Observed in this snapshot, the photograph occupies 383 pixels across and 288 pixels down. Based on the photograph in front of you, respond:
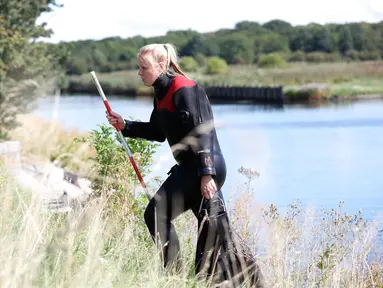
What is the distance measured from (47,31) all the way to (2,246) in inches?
776

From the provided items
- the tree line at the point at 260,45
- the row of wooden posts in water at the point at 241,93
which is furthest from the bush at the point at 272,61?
the row of wooden posts in water at the point at 241,93

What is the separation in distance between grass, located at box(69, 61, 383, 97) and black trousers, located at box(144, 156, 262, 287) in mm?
55974

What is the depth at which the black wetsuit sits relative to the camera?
4.97 meters

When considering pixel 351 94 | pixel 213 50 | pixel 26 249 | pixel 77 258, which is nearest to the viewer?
pixel 26 249

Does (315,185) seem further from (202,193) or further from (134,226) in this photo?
(202,193)

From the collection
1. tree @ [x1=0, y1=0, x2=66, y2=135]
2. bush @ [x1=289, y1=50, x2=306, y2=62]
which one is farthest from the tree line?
tree @ [x1=0, y1=0, x2=66, y2=135]

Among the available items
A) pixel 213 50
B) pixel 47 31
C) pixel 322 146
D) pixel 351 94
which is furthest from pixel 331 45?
pixel 47 31

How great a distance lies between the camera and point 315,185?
19875 mm

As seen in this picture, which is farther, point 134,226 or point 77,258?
point 134,226

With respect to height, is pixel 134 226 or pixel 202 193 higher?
pixel 202 193

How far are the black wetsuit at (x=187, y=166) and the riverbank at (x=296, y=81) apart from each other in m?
53.4

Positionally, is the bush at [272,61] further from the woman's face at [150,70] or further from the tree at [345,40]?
the woman's face at [150,70]

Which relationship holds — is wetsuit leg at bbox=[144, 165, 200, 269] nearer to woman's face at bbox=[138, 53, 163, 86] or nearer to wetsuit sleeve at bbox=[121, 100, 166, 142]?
wetsuit sleeve at bbox=[121, 100, 166, 142]

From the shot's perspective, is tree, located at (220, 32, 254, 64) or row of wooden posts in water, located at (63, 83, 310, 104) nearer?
row of wooden posts in water, located at (63, 83, 310, 104)
